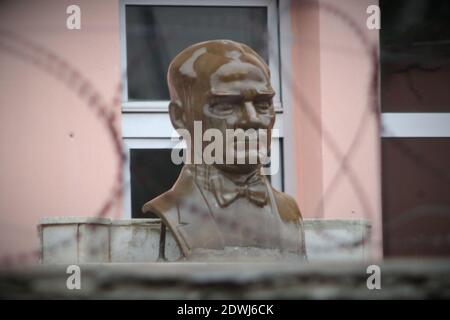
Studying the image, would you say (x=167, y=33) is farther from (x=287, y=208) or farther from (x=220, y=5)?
(x=287, y=208)

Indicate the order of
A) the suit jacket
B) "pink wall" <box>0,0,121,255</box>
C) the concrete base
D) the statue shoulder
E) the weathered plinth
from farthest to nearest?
"pink wall" <box>0,0,121,255</box>, the concrete base, the statue shoulder, the suit jacket, the weathered plinth

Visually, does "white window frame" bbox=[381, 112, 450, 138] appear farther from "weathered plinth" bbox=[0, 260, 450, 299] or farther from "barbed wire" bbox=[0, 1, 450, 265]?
"weathered plinth" bbox=[0, 260, 450, 299]

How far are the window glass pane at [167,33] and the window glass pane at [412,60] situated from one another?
0.50 metres

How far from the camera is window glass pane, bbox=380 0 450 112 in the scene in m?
3.92

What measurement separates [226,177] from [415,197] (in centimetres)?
151

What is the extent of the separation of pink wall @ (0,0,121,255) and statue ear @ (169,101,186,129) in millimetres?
1024

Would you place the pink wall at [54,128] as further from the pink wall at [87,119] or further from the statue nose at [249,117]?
the statue nose at [249,117]

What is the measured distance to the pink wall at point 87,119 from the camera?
144 inches

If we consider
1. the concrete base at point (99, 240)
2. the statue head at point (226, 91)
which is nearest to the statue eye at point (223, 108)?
the statue head at point (226, 91)

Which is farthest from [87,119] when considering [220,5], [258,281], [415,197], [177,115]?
[258,281]

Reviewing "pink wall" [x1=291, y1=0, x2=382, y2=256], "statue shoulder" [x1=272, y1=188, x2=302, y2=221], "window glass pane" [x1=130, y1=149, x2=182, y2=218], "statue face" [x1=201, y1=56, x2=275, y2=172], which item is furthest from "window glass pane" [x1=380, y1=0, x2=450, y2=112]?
"statue face" [x1=201, y1=56, x2=275, y2=172]

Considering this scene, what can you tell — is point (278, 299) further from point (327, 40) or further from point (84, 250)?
point (327, 40)
